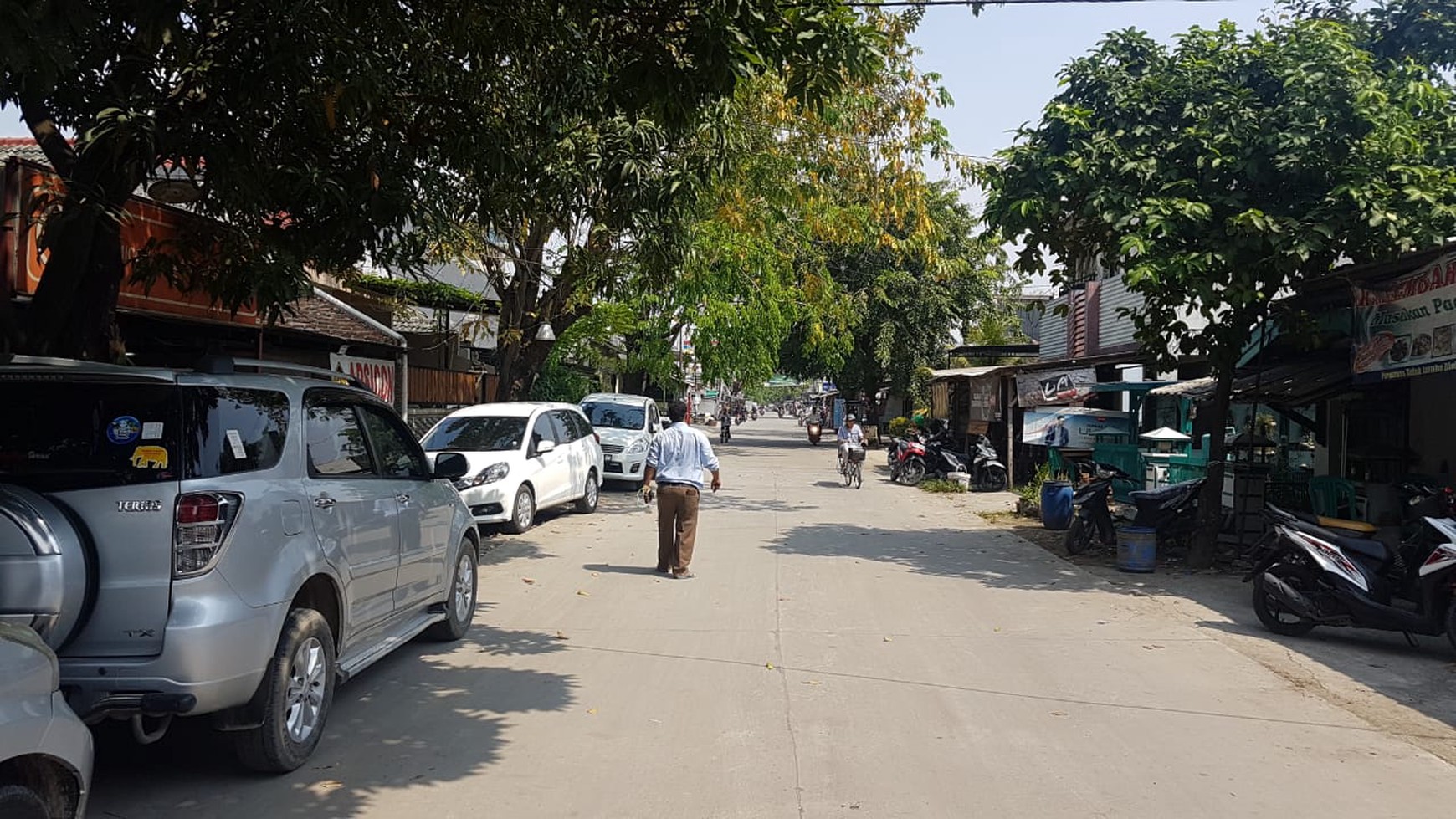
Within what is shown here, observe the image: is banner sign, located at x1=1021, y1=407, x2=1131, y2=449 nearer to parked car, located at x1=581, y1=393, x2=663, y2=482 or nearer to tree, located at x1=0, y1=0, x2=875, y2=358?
parked car, located at x1=581, y1=393, x2=663, y2=482

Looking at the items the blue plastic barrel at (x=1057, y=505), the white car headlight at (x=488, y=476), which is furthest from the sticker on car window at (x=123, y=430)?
the blue plastic barrel at (x=1057, y=505)

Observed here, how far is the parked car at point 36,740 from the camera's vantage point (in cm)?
297

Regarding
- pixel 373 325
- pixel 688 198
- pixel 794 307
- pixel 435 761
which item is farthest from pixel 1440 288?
pixel 794 307

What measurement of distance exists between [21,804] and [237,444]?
2.00 m

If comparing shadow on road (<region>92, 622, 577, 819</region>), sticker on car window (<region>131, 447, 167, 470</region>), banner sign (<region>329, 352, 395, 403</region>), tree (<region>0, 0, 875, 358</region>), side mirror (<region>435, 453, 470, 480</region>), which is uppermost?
tree (<region>0, 0, 875, 358</region>)

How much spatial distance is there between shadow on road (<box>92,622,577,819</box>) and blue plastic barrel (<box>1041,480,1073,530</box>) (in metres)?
10.1

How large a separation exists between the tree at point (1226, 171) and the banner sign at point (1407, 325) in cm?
38

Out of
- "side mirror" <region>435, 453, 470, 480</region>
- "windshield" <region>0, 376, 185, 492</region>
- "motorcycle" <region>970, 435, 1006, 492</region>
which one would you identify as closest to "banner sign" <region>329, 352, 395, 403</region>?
"side mirror" <region>435, 453, 470, 480</region>

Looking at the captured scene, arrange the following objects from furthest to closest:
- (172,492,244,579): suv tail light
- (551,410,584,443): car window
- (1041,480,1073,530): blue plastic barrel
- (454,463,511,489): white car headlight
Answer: (551,410,584,443): car window < (1041,480,1073,530): blue plastic barrel < (454,463,511,489): white car headlight < (172,492,244,579): suv tail light

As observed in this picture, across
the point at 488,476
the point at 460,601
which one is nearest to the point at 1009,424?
the point at 488,476

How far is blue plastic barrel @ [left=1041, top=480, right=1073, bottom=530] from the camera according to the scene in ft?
49.0

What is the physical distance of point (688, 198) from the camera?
9.12 metres

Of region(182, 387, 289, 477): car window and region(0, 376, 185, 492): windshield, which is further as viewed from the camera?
region(182, 387, 289, 477): car window

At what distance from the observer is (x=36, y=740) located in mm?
3057
